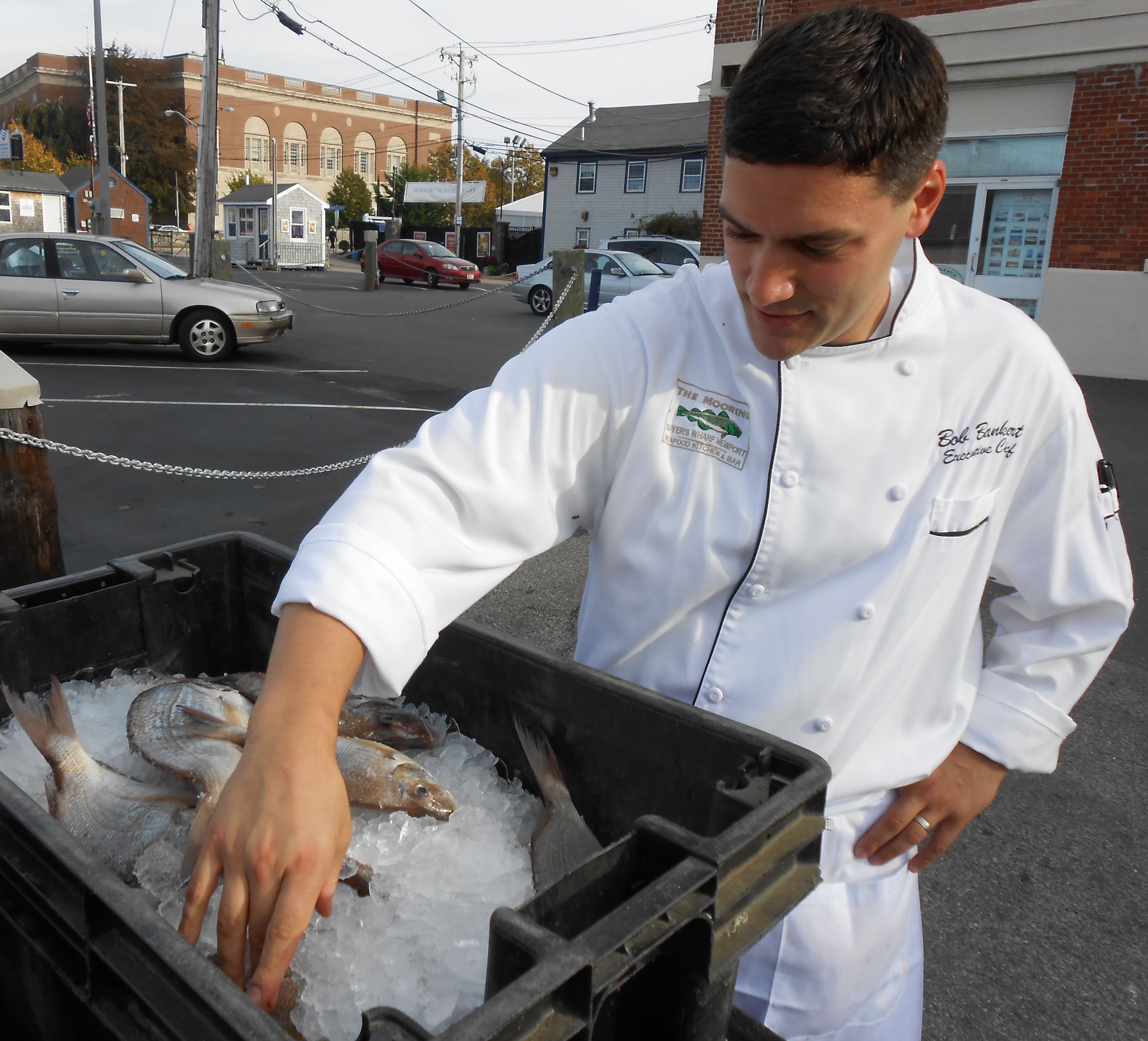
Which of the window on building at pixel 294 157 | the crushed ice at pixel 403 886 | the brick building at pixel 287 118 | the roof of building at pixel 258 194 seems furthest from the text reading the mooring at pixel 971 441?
the window on building at pixel 294 157

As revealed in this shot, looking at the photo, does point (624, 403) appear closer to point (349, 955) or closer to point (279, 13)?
point (349, 955)

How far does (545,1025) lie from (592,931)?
9 cm

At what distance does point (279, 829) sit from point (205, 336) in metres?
13.0

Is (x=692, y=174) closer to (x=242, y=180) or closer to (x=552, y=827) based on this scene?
(x=552, y=827)

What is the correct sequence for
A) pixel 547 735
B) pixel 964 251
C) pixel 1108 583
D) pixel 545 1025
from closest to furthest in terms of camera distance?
1. pixel 545 1025
2. pixel 1108 583
3. pixel 547 735
4. pixel 964 251

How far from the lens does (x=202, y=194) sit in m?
16.7

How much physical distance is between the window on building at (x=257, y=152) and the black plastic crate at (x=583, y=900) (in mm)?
86234

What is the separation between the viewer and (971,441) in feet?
4.78

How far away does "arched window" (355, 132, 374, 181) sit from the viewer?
84.1 metres

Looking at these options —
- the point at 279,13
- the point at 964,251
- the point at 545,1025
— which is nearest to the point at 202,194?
the point at 279,13

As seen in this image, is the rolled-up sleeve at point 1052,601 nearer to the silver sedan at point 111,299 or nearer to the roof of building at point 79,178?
the silver sedan at point 111,299

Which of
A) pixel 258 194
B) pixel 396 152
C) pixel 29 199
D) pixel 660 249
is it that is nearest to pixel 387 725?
pixel 660 249

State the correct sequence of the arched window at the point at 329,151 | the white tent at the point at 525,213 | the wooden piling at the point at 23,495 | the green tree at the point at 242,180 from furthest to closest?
the arched window at the point at 329,151 → the green tree at the point at 242,180 → the white tent at the point at 525,213 → the wooden piling at the point at 23,495

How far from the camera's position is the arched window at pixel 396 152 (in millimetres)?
86188
